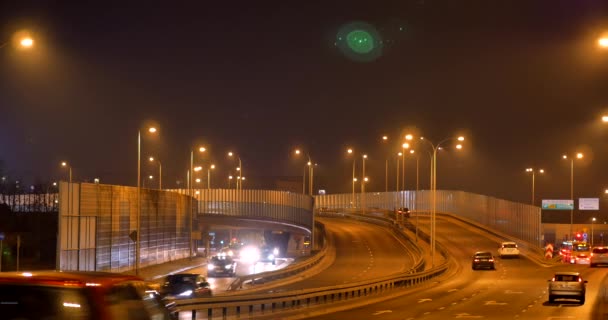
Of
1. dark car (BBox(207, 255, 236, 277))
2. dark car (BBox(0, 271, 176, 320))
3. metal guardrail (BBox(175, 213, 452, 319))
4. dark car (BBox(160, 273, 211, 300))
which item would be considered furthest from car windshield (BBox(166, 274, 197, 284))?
dark car (BBox(0, 271, 176, 320))

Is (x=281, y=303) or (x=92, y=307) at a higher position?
(x=92, y=307)

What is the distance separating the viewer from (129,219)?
2116 inches

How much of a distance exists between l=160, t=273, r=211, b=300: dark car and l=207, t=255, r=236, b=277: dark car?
2581 cm

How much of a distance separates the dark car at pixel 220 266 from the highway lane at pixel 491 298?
51.8 feet

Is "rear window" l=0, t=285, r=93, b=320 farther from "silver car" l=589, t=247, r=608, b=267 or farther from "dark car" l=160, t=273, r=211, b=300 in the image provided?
"silver car" l=589, t=247, r=608, b=267

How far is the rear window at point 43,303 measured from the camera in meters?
8.45

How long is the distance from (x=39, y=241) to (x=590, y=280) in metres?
43.5

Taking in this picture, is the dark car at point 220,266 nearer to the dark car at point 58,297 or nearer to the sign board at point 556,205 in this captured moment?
the dark car at point 58,297

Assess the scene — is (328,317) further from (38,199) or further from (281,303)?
(38,199)

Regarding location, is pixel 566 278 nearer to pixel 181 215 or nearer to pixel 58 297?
pixel 58 297

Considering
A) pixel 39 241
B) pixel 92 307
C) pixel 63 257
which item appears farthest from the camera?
pixel 39 241

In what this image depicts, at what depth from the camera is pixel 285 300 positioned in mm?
31219

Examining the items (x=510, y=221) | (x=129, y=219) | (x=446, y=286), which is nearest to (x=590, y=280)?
(x=446, y=286)

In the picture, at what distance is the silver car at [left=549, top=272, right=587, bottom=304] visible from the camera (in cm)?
3888
